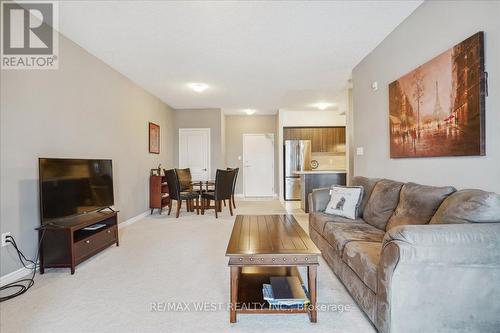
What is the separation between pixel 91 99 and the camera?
342 cm

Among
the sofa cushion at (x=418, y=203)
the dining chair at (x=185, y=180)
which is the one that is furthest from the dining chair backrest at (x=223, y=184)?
the sofa cushion at (x=418, y=203)

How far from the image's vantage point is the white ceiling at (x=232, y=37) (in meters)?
2.42

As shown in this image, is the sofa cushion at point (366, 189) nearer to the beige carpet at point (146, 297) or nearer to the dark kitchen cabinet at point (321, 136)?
the beige carpet at point (146, 297)

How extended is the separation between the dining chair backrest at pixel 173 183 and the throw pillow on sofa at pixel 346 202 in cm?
297

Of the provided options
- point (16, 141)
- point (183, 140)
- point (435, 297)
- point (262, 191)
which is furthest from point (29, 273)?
point (262, 191)

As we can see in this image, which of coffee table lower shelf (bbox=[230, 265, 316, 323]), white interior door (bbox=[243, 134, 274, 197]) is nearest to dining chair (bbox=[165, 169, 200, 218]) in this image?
white interior door (bbox=[243, 134, 274, 197])

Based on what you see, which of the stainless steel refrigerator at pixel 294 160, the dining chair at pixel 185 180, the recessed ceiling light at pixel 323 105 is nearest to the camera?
the dining chair at pixel 185 180

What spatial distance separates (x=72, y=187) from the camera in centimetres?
Result: 268

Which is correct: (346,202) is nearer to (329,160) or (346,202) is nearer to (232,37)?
(232,37)

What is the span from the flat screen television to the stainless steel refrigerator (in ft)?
15.8

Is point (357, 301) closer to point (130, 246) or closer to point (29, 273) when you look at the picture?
point (130, 246)

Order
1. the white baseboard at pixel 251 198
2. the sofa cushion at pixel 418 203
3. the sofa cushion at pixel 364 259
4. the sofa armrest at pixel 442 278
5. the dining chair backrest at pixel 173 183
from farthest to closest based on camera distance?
the white baseboard at pixel 251 198
the dining chair backrest at pixel 173 183
the sofa cushion at pixel 418 203
the sofa cushion at pixel 364 259
the sofa armrest at pixel 442 278

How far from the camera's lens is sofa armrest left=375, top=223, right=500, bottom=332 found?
4.47ft

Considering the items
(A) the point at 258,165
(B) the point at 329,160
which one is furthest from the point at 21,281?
(B) the point at 329,160
